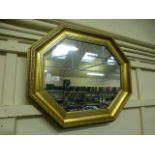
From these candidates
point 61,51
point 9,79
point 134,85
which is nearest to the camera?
point 9,79

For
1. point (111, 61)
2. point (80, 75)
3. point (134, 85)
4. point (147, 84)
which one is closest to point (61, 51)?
point (80, 75)

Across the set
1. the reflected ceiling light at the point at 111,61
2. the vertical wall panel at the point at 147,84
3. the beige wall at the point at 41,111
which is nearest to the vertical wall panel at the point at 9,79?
the beige wall at the point at 41,111

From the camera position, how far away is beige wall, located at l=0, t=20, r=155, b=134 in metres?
0.82

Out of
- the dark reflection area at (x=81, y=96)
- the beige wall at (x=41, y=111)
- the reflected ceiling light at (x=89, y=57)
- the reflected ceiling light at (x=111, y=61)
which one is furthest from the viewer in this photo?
the reflected ceiling light at (x=111, y=61)

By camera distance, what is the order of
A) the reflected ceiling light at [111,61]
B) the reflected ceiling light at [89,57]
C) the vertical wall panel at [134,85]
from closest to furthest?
the reflected ceiling light at [89,57] < the reflected ceiling light at [111,61] < the vertical wall panel at [134,85]

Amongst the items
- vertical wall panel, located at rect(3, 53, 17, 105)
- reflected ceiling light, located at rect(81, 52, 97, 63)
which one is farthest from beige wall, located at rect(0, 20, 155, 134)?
reflected ceiling light, located at rect(81, 52, 97, 63)

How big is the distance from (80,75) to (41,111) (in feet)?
1.07

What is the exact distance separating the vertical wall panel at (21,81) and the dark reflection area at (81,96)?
13 cm

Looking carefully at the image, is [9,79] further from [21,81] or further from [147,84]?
[147,84]

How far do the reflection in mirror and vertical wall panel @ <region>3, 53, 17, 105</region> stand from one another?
0.54 feet

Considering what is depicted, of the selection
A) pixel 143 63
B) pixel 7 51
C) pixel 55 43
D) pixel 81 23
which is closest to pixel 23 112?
pixel 7 51

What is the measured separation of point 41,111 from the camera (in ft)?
2.87

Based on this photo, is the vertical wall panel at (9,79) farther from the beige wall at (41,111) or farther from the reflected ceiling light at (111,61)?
the reflected ceiling light at (111,61)

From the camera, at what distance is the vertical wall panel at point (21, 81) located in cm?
86
